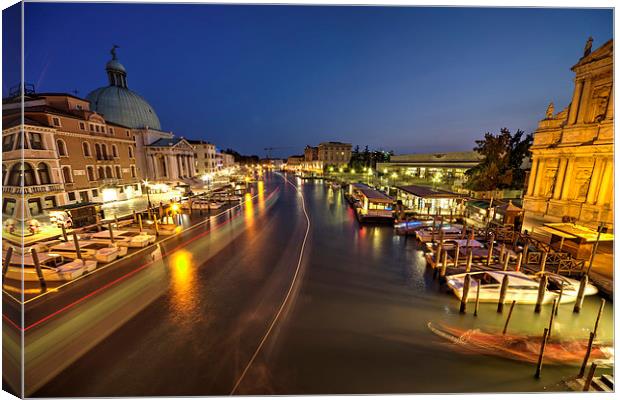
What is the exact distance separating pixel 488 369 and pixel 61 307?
56.2ft

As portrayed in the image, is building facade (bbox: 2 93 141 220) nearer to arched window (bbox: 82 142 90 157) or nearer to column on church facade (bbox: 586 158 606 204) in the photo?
arched window (bbox: 82 142 90 157)

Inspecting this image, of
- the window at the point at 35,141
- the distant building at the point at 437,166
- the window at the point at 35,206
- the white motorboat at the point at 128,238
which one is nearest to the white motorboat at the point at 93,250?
the white motorboat at the point at 128,238

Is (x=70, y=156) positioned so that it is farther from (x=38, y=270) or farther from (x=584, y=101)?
(x=584, y=101)

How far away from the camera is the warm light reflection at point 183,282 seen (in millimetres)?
10914

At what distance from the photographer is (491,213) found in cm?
2227

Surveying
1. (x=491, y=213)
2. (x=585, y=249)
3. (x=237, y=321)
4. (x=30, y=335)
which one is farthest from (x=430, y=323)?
(x=491, y=213)

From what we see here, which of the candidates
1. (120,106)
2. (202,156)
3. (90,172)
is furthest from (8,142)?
(202,156)

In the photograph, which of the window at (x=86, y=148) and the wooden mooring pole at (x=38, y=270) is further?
the window at (x=86, y=148)

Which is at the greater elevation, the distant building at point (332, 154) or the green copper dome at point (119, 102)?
the green copper dome at point (119, 102)

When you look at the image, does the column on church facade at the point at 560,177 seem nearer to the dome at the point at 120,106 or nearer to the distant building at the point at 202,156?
the dome at the point at 120,106

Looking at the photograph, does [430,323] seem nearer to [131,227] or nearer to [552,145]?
[552,145]

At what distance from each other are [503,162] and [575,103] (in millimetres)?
11809

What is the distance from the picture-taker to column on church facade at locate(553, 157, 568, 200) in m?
19.8

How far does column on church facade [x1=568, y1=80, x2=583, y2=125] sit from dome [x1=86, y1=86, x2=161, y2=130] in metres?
57.2
